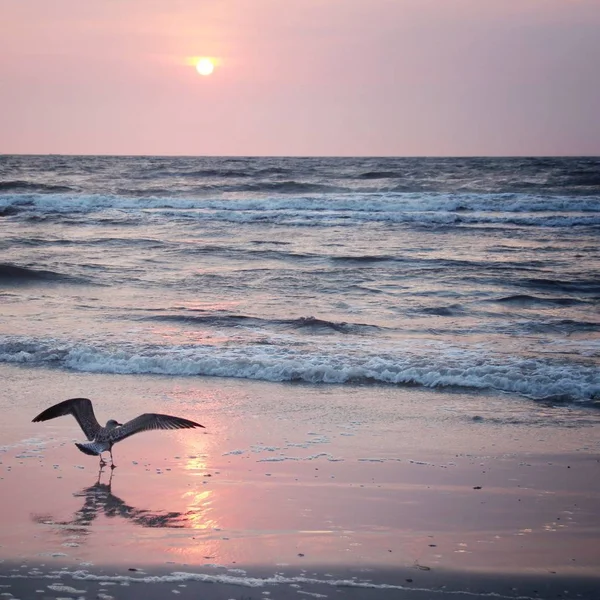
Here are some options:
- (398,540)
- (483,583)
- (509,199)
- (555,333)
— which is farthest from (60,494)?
(509,199)

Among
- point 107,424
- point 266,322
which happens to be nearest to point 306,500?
point 107,424

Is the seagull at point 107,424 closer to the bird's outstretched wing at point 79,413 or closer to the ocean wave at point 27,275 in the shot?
the bird's outstretched wing at point 79,413

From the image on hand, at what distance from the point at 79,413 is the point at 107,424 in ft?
0.82

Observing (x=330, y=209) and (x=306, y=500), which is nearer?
(x=306, y=500)

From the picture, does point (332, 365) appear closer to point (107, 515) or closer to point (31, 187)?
point (107, 515)

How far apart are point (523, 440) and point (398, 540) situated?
7.60ft

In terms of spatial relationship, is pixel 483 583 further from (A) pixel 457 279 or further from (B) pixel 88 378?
(A) pixel 457 279

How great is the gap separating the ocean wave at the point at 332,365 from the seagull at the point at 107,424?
281 centimetres

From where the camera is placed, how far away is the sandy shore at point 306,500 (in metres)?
4.23

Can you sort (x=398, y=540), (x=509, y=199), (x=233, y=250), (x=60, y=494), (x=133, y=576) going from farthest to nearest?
(x=509, y=199)
(x=233, y=250)
(x=60, y=494)
(x=398, y=540)
(x=133, y=576)

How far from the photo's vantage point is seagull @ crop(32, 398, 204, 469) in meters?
5.77

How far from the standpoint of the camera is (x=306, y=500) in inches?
207

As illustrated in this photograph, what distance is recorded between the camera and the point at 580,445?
6578 millimetres

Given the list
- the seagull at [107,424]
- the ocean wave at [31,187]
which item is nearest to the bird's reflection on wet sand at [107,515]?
the seagull at [107,424]
